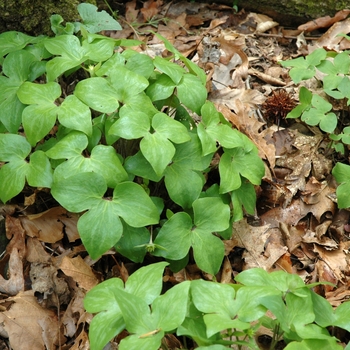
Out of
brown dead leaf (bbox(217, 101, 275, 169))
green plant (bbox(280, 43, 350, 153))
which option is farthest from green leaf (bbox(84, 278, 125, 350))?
green plant (bbox(280, 43, 350, 153))

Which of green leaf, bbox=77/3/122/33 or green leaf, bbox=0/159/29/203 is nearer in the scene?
green leaf, bbox=0/159/29/203

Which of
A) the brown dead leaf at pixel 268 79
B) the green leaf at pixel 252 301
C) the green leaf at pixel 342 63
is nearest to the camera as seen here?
the green leaf at pixel 252 301

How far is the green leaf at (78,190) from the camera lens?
6.87 ft

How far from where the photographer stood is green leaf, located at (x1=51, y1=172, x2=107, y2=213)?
2.09 metres

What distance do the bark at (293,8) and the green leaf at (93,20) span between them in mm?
1555

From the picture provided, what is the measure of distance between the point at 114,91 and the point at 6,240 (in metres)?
1.01

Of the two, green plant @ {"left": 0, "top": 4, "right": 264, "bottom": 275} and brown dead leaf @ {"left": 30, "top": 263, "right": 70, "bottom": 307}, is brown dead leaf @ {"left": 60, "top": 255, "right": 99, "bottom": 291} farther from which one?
green plant @ {"left": 0, "top": 4, "right": 264, "bottom": 275}

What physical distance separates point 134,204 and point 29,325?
77 cm

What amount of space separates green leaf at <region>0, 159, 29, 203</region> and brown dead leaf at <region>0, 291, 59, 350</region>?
0.51 meters

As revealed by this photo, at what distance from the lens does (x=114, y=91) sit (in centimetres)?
→ 231

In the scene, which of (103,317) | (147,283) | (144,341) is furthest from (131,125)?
(144,341)

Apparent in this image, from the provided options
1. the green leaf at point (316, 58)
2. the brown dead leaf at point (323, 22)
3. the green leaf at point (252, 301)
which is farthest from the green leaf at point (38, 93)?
the brown dead leaf at point (323, 22)

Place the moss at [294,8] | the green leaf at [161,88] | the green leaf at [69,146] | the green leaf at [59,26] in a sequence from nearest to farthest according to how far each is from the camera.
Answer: the green leaf at [69,146]
the green leaf at [161,88]
the green leaf at [59,26]
the moss at [294,8]

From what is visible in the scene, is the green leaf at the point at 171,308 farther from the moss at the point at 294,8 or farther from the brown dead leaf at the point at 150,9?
the moss at the point at 294,8
